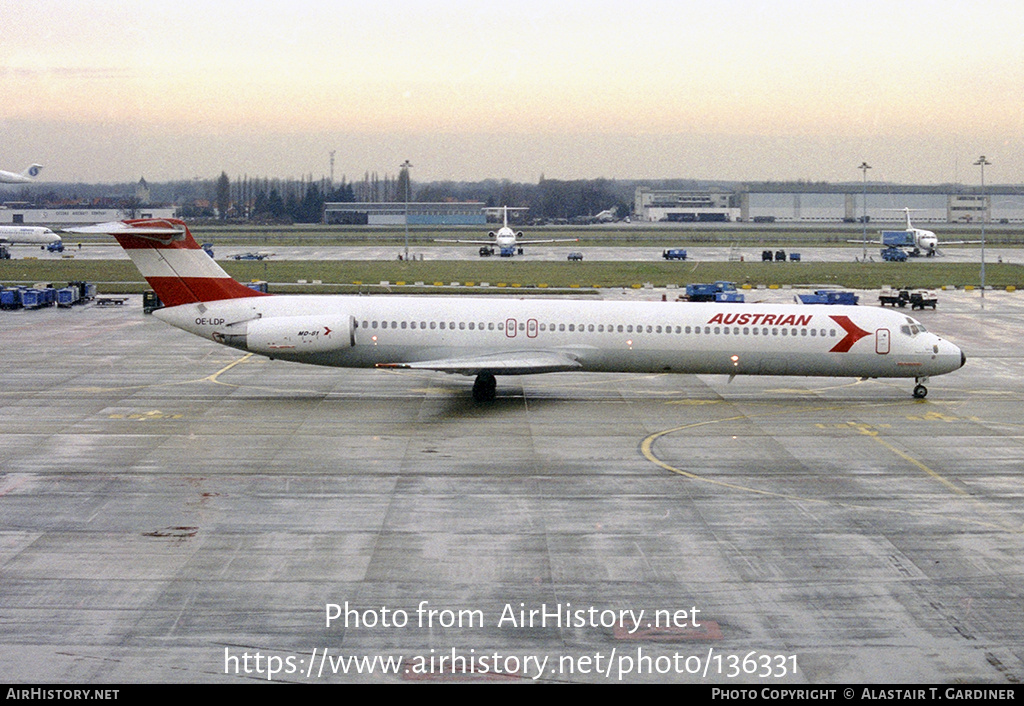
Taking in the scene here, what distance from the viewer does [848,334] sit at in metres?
34.3

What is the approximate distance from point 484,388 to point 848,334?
12426mm

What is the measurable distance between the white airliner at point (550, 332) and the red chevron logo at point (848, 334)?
0.13 ft

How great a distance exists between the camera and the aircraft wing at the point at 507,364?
106ft

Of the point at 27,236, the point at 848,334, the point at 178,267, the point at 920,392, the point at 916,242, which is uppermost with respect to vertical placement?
the point at 27,236

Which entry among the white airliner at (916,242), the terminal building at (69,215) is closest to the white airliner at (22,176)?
the terminal building at (69,215)

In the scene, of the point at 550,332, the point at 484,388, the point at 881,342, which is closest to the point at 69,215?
the point at 484,388

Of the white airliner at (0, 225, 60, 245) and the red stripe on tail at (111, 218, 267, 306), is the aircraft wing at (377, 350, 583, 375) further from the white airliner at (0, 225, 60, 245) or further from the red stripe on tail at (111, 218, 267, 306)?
the white airliner at (0, 225, 60, 245)

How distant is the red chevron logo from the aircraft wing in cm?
876

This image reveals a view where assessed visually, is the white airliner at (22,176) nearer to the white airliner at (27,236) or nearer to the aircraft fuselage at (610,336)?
the white airliner at (27,236)

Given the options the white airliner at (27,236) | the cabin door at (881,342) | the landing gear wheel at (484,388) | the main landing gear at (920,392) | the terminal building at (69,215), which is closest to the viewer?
the landing gear wheel at (484,388)

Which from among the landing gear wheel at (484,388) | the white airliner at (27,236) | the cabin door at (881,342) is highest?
the white airliner at (27,236)

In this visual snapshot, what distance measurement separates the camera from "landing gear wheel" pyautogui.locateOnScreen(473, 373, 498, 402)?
33.8m

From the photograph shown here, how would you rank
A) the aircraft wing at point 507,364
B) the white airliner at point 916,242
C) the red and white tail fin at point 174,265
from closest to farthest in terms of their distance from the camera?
the aircraft wing at point 507,364 < the red and white tail fin at point 174,265 < the white airliner at point 916,242

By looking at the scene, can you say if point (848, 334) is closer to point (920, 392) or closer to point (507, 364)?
point (920, 392)
